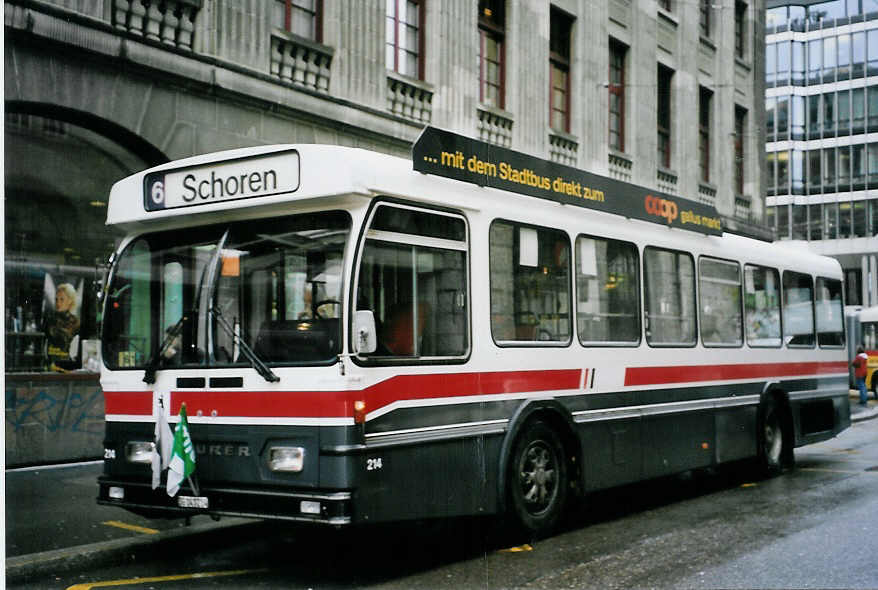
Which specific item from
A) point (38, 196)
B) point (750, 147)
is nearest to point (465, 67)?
point (38, 196)

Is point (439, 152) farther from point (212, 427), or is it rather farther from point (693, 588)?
point (693, 588)

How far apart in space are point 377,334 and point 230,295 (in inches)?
44.7

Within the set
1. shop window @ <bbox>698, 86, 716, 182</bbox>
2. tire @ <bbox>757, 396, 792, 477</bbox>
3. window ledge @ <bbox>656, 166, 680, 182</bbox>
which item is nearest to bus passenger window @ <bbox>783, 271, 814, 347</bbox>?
tire @ <bbox>757, 396, 792, 477</bbox>

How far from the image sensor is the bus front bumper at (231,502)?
258 inches

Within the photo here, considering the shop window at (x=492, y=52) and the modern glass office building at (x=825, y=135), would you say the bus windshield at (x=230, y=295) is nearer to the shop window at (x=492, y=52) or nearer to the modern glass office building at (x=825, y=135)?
the shop window at (x=492, y=52)

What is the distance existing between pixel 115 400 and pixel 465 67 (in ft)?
35.5

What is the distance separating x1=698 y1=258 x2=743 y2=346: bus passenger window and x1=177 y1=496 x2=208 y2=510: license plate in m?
6.04

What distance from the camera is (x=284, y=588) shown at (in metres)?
6.94

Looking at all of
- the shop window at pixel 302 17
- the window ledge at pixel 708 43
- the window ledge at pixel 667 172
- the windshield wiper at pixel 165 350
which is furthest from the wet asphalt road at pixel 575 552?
the window ledge at pixel 708 43

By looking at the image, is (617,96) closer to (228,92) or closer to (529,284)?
(228,92)

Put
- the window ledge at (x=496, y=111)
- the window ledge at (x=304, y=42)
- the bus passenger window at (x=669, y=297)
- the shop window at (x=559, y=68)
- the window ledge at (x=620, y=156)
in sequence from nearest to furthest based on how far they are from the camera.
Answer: the bus passenger window at (x=669, y=297) < the window ledge at (x=304, y=42) < the window ledge at (x=496, y=111) < the shop window at (x=559, y=68) < the window ledge at (x=620, y=156)

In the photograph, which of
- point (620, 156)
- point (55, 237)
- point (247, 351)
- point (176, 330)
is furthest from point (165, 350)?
point (620, 156)

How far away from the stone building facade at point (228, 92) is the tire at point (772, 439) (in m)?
6.67

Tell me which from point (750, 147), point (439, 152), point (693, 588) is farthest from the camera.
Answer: point (750, 147)
